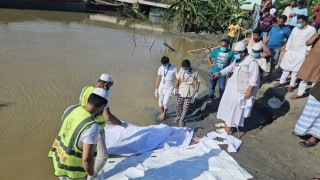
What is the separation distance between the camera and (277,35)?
29.4ft

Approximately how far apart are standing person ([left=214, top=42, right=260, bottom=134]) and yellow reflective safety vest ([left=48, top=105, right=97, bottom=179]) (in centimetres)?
393

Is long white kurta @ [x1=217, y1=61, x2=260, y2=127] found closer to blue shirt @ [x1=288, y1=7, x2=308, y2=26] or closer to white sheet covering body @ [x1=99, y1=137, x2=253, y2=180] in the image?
white sheet covering body @ [x1=99, y1=137, x2=253, y2=180]

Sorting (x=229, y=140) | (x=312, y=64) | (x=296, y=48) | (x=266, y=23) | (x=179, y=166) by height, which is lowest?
(x=179, y=166)

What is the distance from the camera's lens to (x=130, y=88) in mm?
10055

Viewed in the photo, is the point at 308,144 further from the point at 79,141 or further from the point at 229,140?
the point at 79,141

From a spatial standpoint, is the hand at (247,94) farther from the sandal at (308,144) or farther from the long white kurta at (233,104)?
the sandal at (308,144)

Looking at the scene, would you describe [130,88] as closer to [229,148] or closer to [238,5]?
[229,148]

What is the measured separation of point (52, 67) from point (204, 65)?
224 inches

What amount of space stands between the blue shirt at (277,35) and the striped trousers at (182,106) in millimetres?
3371

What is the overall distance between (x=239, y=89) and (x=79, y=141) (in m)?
4.12

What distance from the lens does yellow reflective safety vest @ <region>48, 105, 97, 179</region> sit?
3.46 meters

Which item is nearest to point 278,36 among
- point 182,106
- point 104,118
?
point 182,106

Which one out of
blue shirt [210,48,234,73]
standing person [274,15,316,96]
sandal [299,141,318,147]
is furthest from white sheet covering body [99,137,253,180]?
standing person [274,15,316,96]

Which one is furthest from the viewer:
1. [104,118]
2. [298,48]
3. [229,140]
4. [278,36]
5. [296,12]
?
[296,12]
